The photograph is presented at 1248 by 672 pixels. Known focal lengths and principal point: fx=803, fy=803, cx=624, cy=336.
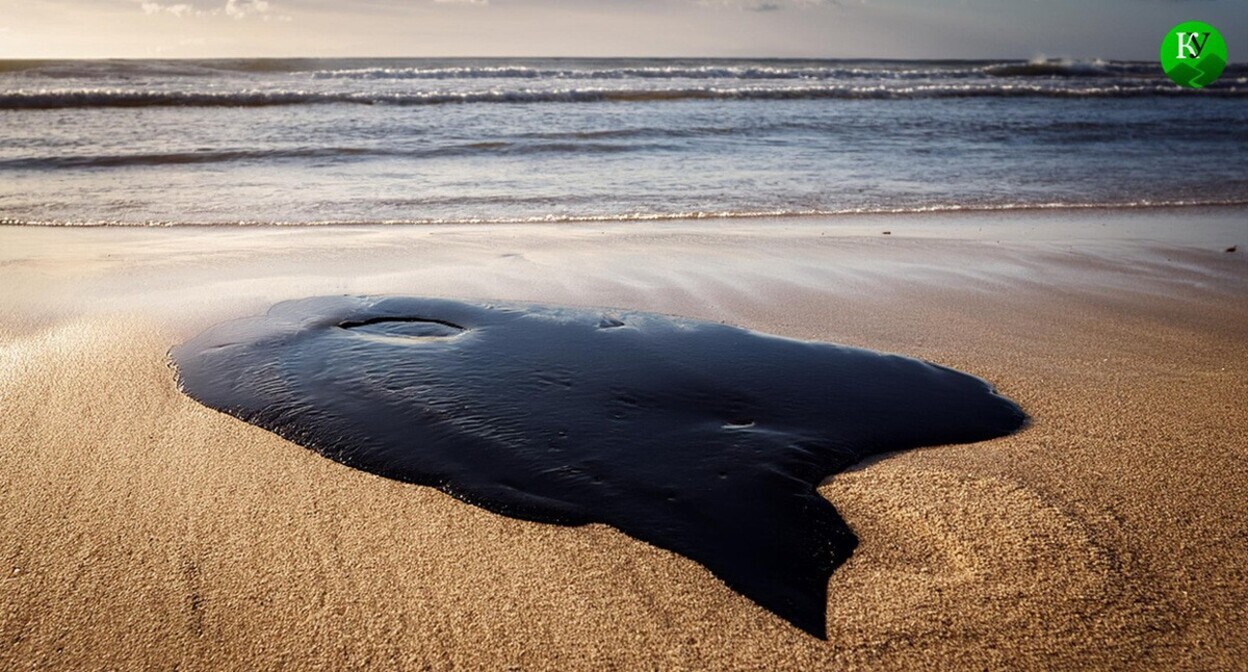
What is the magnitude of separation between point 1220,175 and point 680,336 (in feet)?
31.8

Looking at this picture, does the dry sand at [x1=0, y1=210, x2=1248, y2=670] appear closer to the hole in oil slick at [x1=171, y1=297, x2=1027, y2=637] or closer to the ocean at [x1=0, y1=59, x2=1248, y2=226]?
the hole in oil slick at [x1=171, y1=297, x2=1027, y2=637]

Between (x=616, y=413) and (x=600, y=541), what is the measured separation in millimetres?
606

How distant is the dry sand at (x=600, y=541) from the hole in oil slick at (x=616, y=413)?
0.07 meters

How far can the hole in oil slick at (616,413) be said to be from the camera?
1839 millimetres

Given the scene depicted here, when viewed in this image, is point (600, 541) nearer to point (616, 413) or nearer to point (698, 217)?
point (616, 413)

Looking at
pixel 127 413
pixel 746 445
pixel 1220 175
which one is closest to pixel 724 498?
pixel 746 445

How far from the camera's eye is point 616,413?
2.35m

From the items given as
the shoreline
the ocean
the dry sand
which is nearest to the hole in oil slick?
the dry sand

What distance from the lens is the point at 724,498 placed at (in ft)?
6.26

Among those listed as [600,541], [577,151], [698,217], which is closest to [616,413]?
[600,541]

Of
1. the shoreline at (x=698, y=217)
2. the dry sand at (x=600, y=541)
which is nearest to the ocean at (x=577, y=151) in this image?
the shoreline at (x=698, y=217)

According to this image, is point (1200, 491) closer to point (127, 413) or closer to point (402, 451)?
point (402, 451)

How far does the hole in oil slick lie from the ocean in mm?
3665

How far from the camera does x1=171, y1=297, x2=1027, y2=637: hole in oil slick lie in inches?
72.4
